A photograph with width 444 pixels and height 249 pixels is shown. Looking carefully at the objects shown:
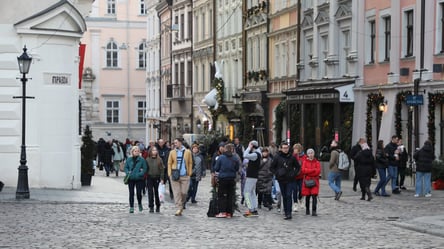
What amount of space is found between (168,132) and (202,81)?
31.7 feet

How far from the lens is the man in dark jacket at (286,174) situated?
2459cm

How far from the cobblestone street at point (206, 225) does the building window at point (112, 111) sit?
217ft

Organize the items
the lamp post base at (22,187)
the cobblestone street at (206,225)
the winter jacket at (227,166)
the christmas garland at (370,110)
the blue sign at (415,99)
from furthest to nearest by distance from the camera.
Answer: the christmas garland at (370,110) → the blue sign at (415,99) → the lamp post base at (22,187) → the winter jacket at (227,166) → the cobblestone street at (206,225)

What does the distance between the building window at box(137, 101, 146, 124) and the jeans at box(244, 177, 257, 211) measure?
237 ft

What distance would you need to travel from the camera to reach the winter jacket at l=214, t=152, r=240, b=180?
25.2 meters

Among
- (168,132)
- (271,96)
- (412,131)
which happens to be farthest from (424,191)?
(168,132)

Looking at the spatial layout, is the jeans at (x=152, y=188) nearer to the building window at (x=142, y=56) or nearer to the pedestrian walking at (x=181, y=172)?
the pedestrian walking at (x=181, y=172)

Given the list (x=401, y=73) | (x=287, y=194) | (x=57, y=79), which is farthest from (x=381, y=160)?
(x=57, y=79)

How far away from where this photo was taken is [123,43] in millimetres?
97500

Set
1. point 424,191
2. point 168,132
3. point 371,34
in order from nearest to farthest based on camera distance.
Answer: point 424,191 → point 371,34 → point 168,132

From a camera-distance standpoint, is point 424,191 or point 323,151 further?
point 323,151

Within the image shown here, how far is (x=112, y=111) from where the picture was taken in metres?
97.6

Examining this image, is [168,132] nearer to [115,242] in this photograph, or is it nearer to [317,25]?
[317,25]

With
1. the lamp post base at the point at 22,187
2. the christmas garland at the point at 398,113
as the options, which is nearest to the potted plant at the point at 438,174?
the christmas garland at the point at 398,113
